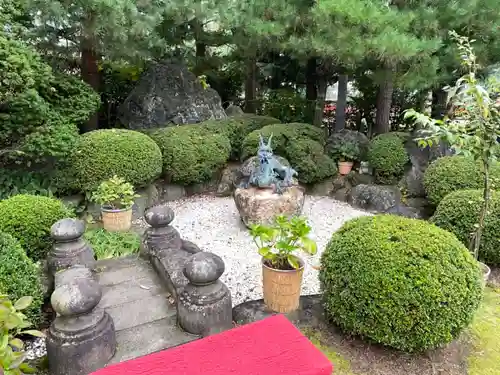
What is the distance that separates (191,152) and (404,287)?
466cm

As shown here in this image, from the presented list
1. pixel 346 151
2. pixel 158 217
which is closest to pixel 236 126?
pixel 346 151

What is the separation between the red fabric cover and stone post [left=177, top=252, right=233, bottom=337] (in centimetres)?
36

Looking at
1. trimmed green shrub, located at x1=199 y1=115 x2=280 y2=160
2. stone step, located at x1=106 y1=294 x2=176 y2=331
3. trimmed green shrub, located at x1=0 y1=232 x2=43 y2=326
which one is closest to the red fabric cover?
stone step, located at x1=106 y1=294 x2=176 y2=331

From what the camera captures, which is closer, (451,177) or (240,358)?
(240,358)

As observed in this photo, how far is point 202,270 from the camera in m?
2.67

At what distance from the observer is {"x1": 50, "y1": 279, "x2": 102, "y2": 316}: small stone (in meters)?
2.30

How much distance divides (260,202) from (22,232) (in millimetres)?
2791

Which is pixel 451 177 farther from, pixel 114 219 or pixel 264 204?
pixel 114 219

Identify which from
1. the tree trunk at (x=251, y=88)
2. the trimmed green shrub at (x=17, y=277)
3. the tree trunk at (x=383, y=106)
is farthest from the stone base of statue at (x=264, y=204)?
the tree trunk at (x=251, y=88)

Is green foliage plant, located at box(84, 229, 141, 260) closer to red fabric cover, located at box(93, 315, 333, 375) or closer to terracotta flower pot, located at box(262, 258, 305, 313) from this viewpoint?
terracotta flower pot, located at box(262, 258, 305, 313)

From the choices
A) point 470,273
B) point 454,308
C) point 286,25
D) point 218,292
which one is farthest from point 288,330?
point 286,25

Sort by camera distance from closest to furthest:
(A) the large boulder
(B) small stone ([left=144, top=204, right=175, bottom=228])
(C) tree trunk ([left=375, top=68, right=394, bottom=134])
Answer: (B) small stone ([left=144, top=204, right=175, bottom=228]), (A) the large boulder, (C) tree trunk ([left=375, top=68, right=394, bottom=134])

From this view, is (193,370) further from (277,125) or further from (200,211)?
(277,125)

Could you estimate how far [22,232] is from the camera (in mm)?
3584
